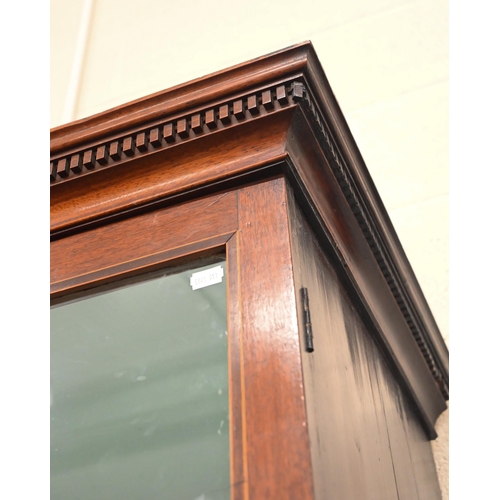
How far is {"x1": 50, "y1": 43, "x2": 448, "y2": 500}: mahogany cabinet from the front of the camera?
467 mm

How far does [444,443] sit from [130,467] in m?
0.67

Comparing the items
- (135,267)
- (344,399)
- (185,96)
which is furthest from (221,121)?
(344,399)

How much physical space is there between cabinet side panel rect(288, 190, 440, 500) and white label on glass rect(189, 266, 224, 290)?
2.6 inches

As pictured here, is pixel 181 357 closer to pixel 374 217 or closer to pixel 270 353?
pixel 270 353

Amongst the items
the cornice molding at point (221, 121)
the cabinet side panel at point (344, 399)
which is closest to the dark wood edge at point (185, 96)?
the cornice molding at point (221, 121)

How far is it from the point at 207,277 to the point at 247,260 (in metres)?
0.04

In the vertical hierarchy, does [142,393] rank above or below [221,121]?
below

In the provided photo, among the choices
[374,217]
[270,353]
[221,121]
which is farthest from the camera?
[374,217]

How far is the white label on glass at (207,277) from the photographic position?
1.77 ft

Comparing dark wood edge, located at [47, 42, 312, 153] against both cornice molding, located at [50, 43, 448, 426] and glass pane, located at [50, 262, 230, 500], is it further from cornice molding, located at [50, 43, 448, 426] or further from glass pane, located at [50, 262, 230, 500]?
glass pane, located at [50, 262, 230, 500]

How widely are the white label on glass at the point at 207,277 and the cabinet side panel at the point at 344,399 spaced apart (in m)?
0.07

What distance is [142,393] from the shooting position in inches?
20.9

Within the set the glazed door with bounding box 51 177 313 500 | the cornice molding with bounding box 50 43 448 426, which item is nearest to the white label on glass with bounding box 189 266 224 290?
the glazed door with bounding box 51 177 313 500
